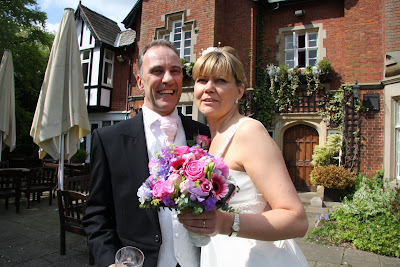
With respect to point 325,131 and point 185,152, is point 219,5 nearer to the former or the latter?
point 325,131

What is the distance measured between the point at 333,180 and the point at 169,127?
25.1 feet

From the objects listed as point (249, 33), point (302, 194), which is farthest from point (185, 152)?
point (249, 33)

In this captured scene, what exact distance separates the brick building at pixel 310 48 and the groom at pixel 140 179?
22.7 feet

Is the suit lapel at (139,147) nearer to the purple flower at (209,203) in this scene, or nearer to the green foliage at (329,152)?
the purple flower at (209,203)

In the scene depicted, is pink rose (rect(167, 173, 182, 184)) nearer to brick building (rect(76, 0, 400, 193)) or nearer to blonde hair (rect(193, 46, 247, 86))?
blonde hair (rect(193, 46, 247, 86))

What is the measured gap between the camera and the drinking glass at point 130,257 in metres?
1.32

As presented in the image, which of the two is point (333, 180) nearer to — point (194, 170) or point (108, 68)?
point (194, 170)

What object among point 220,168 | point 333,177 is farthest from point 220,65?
point 333,177

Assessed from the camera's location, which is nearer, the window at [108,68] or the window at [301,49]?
the window at [301,49]

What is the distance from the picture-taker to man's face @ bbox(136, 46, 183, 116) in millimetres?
1914

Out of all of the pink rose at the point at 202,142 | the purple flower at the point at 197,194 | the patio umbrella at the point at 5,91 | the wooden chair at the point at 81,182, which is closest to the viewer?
the purple flower at the point at 197,194

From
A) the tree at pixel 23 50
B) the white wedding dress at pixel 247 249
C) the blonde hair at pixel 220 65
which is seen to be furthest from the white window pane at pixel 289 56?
the tree at pixel 23 50

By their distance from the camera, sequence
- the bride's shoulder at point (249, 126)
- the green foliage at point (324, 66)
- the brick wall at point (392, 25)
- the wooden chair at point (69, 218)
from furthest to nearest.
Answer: the green foliage at point (324, 66), the brick wall at point (392, 25), the wooden chair at point (69, 218), the bride's shoulder at point (249, 126)

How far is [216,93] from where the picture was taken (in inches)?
65.1
